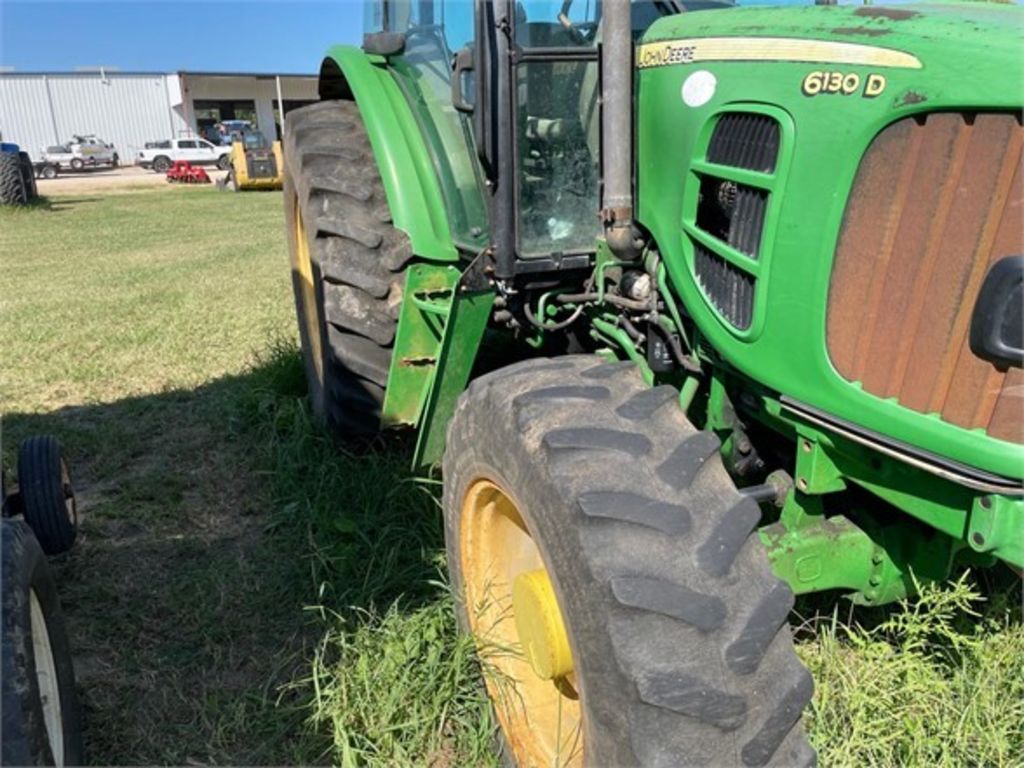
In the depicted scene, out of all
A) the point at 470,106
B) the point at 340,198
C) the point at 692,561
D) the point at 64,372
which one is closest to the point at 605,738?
the point at 692,561

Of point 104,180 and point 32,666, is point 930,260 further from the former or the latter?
point 104,180

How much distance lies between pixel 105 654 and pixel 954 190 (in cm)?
257

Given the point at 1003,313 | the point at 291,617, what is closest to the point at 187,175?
the point at 291,617

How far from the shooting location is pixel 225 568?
3217 millimetres

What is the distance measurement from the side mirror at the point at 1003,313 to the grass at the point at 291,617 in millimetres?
930

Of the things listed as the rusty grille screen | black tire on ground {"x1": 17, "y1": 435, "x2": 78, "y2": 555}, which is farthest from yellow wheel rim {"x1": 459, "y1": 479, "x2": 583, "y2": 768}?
black tire on ground {"x1": 17, "y1": 435, "x2": 78, "y2": 555}

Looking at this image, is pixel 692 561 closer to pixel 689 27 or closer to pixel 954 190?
pixel 954 190

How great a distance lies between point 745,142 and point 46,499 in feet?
7.88

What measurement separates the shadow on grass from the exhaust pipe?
118cm

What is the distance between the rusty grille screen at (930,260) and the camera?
150cm

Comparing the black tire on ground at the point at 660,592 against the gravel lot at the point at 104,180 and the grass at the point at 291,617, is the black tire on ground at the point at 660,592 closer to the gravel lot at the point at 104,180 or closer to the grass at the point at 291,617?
the grass at the point at 291,617

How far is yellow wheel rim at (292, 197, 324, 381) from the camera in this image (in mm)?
4191

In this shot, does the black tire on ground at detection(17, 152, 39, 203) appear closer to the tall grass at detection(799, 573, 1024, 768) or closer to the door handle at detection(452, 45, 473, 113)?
the door handle at detection(452, 45, 473, 113)

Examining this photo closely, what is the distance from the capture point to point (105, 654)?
2789 millimetres
